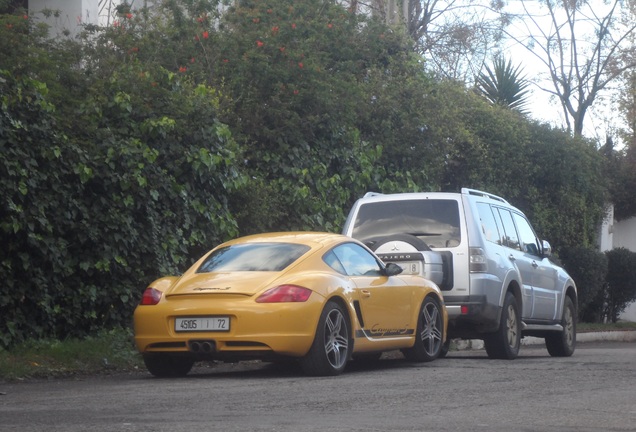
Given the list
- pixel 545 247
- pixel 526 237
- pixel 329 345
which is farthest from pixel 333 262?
pixel 545 247

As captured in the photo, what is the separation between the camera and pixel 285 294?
35.1 ft

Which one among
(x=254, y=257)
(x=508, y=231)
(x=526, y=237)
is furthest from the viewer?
(x=526, y=237)

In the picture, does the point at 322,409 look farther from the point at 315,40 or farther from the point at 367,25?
the point at 367,25

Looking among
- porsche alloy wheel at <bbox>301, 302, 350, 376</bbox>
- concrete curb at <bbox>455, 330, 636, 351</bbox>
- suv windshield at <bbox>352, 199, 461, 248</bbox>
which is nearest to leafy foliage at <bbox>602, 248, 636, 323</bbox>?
Result: concrete curb at <bbox>455, 330, 636, 351</bbox>

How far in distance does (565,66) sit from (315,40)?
21.4 m

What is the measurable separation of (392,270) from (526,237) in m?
4.14

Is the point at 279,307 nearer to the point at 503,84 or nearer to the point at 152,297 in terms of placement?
the point at 152,297

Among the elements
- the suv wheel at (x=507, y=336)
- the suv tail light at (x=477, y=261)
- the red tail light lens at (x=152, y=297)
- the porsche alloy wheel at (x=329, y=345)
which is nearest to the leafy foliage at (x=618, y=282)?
the suv wheel at (x=507, y=336)

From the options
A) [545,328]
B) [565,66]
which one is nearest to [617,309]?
[565,66]

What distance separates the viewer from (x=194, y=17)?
18797 millimetres

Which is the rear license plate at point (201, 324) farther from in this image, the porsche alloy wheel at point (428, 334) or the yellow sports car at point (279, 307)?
the porsche alloy wheel at point (428, 334)

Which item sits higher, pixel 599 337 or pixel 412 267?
pixel 412 267

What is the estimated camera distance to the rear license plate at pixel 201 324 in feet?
Result: 35.1

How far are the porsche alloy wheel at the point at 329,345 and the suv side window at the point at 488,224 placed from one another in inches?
127
